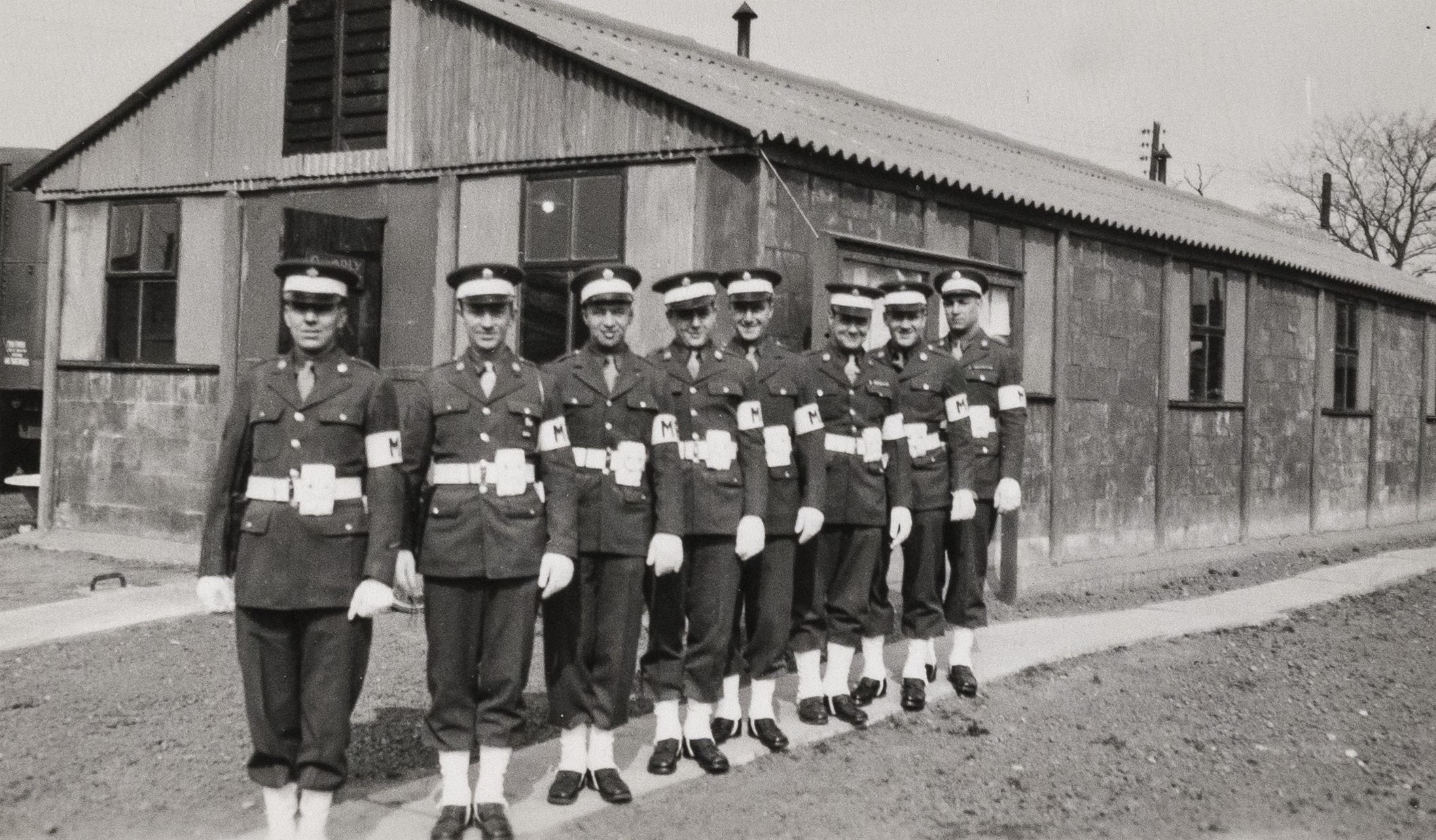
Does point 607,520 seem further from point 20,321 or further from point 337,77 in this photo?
point 20,321

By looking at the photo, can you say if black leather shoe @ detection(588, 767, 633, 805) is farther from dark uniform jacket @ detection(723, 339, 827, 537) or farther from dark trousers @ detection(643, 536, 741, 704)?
dark uniform jacket @ detection(723, 339, 827, 537)

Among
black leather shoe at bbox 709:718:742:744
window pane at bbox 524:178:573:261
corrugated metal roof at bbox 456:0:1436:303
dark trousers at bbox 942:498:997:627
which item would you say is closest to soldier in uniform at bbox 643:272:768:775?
black leather shoe at bbox 709:718:742:744

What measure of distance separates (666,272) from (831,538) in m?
2.98

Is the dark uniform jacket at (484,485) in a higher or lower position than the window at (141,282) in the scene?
lower

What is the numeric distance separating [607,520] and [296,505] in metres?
1.31

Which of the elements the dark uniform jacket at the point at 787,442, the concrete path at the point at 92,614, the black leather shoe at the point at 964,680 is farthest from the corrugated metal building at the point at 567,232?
the black leather shoe at the point at 964,680

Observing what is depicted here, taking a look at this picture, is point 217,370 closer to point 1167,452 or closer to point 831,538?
point 831,538

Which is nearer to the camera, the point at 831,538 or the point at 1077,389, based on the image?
the point at 831,538

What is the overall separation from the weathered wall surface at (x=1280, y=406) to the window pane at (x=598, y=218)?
897 centimetres

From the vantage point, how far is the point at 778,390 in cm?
620

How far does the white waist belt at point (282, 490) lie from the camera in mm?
4480

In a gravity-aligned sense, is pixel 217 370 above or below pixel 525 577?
above

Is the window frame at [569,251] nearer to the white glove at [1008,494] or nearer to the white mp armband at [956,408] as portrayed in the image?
the white mp armband at [956,408]

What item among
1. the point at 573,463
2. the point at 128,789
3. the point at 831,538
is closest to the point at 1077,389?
the point at 831,538
